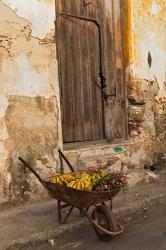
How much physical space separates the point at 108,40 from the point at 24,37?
2.23 metres

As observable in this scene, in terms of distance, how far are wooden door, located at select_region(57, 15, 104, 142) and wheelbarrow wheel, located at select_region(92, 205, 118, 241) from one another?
2.31m

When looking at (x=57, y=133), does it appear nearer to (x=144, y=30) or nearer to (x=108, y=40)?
(x=108, y=40)

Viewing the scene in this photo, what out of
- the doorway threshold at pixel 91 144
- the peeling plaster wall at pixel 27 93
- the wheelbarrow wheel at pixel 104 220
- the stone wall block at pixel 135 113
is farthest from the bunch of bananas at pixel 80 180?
the stone wall block at pixel 135 113

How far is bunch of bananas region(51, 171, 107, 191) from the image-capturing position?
15.8 ft

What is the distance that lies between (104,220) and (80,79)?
312 cm

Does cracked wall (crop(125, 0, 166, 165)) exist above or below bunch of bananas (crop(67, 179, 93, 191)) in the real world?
A: above

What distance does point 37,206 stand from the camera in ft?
19.6

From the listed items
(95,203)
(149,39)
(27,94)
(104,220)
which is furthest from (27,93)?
(149,39)

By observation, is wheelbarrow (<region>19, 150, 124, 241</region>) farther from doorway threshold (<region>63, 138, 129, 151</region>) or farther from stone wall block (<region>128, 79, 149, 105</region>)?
stone wall block (<region>128, 79, 149, 105</region>)

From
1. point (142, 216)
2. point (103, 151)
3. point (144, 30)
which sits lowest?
point (142, 216)

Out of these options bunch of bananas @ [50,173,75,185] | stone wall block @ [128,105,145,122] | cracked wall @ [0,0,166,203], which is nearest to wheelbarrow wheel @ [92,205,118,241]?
bunch of bananas @ [50,173,75,185]

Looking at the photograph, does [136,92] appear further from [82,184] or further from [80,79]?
[82,184]

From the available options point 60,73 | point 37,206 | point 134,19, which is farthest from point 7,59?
point 134,19

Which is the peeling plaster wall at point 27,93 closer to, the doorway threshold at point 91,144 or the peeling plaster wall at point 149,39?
the doorway threshold at point 91,144
